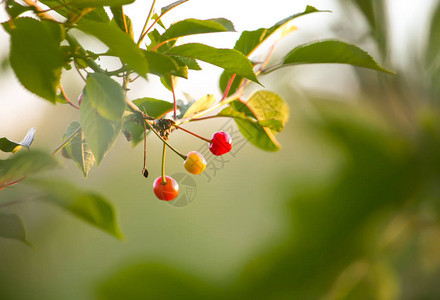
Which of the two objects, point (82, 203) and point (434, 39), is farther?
point (434, 39)

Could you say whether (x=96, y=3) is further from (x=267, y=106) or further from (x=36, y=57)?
(x=267, y=106)

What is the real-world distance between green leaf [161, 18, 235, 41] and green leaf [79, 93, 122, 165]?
0.20ft

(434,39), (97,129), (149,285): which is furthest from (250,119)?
(434,39)

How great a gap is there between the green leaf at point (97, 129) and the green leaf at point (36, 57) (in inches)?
0.5

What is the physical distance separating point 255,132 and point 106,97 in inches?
5.3

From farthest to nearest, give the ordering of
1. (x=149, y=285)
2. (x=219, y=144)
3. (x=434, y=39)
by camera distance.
A: (x=434, y=39) < (x=149, y=285) < (x=219, y=144)

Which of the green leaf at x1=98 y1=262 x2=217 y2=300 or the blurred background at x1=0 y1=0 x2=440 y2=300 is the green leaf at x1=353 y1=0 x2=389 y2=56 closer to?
the blurred background at x1=0 y1=0 x2=440 y2=300

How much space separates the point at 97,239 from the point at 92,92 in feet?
5.55

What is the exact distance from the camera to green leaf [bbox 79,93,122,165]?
6.1 inches

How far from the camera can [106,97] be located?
0.51 feet

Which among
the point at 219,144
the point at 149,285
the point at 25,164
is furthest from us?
the point at 149,285

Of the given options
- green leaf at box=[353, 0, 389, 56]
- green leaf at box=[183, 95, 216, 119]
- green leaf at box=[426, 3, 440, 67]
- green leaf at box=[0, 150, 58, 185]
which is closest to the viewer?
green leaf at box=[0, 150, 58, 185]

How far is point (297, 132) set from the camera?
5.61 ft

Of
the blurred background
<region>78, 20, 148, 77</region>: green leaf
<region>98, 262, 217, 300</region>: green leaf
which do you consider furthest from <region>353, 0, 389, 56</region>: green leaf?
<region>78, 20, 148, 77</region>: green leaf
